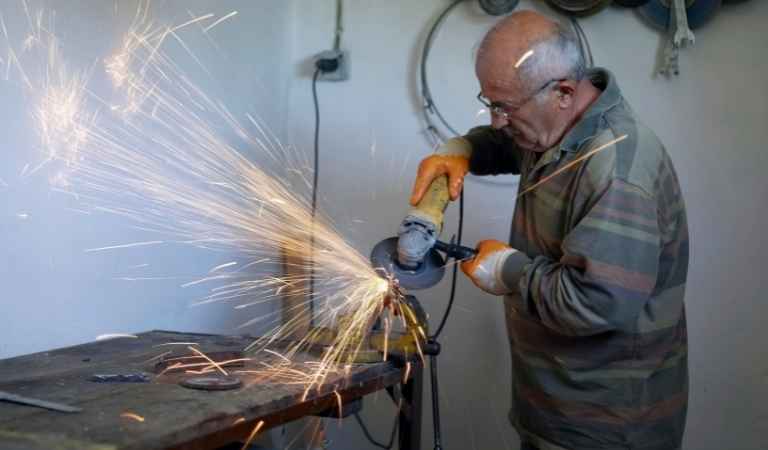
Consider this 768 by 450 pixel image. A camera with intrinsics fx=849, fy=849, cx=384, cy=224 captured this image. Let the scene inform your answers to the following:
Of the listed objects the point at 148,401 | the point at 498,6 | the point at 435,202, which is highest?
the point at 498,6

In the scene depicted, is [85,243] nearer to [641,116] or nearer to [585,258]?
[585,258]

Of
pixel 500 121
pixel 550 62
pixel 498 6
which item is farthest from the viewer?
pixel 498 6

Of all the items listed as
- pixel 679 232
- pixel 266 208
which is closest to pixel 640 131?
pixel 679 232

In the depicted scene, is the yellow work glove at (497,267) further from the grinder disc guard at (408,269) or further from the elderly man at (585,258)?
the grinder disc guard at (408,269)

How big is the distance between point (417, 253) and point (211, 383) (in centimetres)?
67

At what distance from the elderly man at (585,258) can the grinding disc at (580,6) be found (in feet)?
2.59

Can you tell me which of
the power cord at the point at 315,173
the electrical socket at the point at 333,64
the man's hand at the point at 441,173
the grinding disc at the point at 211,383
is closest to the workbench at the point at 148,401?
the grinding disc at the point at 211,383

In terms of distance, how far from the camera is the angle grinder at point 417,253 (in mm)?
2158

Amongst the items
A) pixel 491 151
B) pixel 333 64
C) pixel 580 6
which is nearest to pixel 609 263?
pixel 491 151

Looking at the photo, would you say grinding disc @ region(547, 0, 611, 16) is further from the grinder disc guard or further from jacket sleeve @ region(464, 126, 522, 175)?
the grinder disc guard

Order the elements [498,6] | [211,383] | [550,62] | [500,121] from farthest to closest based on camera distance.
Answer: [498,6] < [500,121] < [550,62] < [211,383]

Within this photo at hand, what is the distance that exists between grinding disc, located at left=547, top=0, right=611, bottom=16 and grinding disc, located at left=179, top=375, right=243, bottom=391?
177 cm

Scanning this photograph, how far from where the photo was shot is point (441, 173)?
238 centimetres

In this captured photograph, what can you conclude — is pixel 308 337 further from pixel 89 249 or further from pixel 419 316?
pixel 89 249
